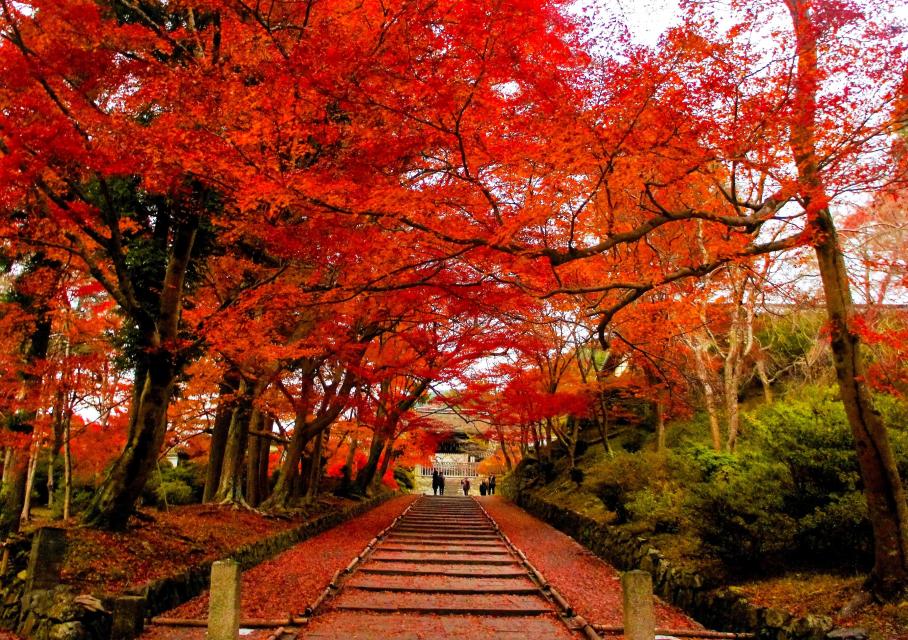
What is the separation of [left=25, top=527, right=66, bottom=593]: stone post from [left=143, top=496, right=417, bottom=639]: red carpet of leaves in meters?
1.40

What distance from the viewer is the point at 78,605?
6141mm

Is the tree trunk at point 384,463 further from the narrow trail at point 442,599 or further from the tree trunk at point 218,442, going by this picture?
the narrow trail at point 442,599

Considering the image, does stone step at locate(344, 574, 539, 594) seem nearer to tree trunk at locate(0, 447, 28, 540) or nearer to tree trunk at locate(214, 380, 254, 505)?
tree trunk at locate(214, 380, 254, 505)

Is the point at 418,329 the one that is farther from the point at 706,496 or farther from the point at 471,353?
the point at 706,496

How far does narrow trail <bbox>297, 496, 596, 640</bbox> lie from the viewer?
6438mm

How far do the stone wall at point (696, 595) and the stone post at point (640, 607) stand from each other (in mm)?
1446

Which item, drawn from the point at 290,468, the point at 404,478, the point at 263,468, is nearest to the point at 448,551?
the point at 290,468

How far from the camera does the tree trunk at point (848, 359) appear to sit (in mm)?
6090

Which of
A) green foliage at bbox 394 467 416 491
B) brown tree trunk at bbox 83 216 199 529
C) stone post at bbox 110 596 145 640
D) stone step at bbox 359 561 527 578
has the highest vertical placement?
brown tree trunk at bbox 83 216 199 529

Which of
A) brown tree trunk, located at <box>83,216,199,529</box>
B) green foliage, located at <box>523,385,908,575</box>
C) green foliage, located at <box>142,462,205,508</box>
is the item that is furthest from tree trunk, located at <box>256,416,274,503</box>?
green foliage, located at <box>523,385,908,575</box>

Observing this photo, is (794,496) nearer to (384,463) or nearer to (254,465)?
(254,465)

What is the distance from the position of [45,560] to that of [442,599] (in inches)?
189

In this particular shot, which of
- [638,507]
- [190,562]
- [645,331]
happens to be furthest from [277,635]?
[645,331]

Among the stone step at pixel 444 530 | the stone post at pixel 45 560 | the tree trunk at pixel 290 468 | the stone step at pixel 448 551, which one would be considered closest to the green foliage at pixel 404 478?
the stone step at pixel 444 530
